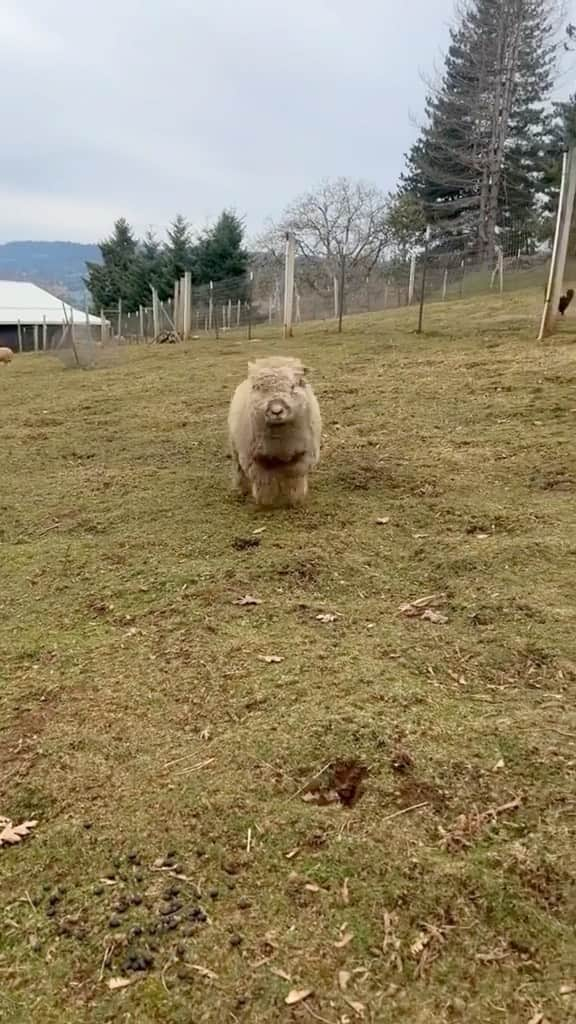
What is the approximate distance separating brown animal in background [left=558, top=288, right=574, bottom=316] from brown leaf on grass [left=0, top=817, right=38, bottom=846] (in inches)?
465

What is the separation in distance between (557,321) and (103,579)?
1010cm

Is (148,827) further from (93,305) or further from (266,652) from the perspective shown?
(93,305)

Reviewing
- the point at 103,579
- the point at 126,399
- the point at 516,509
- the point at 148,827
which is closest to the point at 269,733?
the point at 148,827

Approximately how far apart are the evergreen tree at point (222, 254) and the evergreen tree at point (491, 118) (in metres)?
11.7

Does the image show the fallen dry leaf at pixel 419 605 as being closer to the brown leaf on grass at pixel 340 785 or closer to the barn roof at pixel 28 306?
the brown leaf on grass at pixel 340 785

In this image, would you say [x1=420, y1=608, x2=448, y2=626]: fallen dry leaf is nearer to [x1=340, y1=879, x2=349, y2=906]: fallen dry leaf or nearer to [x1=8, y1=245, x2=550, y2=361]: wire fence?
[x1=340, y1=879, x2=349, y2=906]: fallen dry leaf

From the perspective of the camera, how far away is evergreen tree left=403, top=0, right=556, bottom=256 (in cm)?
3347

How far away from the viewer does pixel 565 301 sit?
12055mm

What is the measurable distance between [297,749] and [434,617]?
1.36 metres

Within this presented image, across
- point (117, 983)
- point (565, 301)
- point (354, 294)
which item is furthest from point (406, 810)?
point (354, 294)

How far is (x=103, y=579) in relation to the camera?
15.6 feet

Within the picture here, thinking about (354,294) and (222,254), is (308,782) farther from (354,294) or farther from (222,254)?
(222,254)

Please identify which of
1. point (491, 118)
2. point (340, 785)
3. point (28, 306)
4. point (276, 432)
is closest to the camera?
point (340, 785)

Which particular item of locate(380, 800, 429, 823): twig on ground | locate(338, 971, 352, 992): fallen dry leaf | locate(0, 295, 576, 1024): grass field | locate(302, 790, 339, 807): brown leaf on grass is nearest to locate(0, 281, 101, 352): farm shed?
locate(0, 295, 576, 1024): grass field
